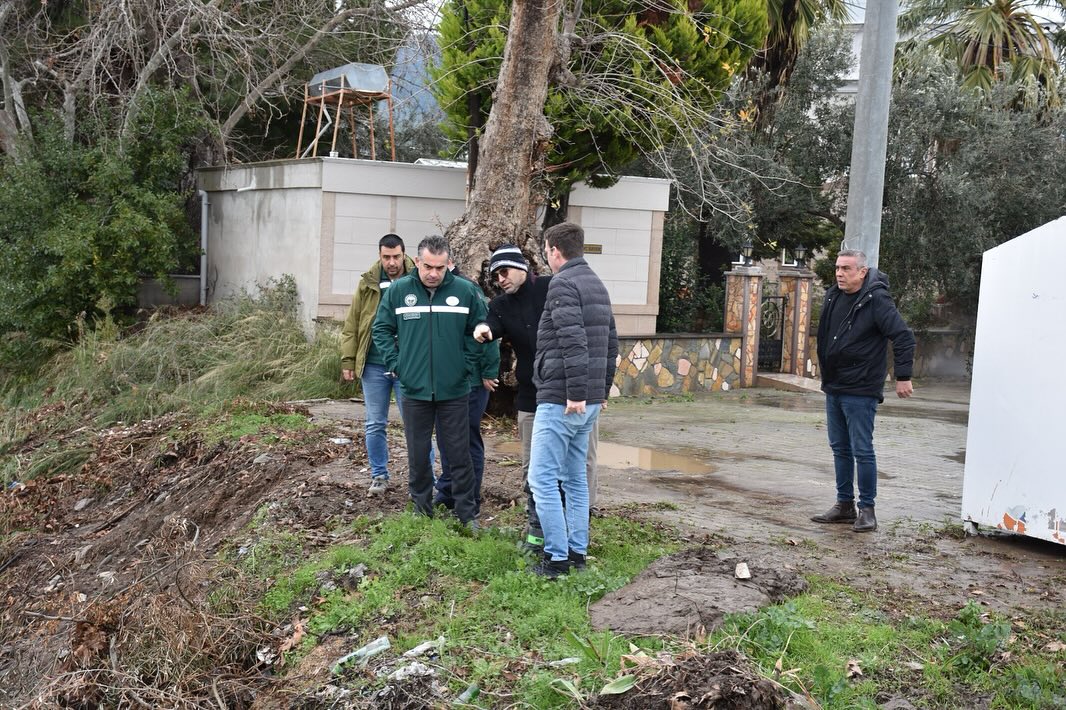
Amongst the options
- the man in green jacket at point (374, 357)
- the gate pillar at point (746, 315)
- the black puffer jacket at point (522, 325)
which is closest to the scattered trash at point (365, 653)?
the black puffer jacket at point (522, 325)

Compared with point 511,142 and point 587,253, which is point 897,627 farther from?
point 587,253

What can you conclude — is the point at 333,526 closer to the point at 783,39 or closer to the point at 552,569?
the point at 552,569

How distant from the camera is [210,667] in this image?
17.0 feet

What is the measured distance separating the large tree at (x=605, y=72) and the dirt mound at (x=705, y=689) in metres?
7.42

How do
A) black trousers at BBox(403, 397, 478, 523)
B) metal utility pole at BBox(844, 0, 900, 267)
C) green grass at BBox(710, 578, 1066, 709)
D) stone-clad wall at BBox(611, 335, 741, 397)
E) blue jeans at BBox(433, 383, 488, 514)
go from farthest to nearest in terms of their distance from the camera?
stone-clad wall at BBox(611, 335, 741, 397)
metal utility pole at BBox(844, 0, 900, 267)
blue jeans at BBox(433, 383, 488, 514)
black trousers at BBox(403, 397, 478, 523)
green grass at BBox(710, 578, 1066, 709)

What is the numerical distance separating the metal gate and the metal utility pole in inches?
317

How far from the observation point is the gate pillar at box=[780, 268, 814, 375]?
17.7 metres

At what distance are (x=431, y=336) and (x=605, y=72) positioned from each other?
241 inches

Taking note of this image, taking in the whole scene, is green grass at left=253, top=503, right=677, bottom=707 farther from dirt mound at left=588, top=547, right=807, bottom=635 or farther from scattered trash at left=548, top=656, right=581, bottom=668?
dirt mound at left=588, top=547, right=807, bottom=635

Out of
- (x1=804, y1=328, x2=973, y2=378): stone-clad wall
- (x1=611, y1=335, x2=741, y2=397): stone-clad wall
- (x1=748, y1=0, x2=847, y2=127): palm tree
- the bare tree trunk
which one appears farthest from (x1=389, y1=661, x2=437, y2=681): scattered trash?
(x1=804, y1=328, x2=973, y2=378): stone-clad wall

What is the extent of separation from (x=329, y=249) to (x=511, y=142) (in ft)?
15.4

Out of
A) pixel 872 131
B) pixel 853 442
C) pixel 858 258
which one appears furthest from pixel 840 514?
pixel 872 131

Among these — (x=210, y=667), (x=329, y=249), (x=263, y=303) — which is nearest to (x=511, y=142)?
(x=329, y=249)

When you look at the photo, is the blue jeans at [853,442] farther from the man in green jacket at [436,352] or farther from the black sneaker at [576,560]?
the man in green jacket at [436,352]
